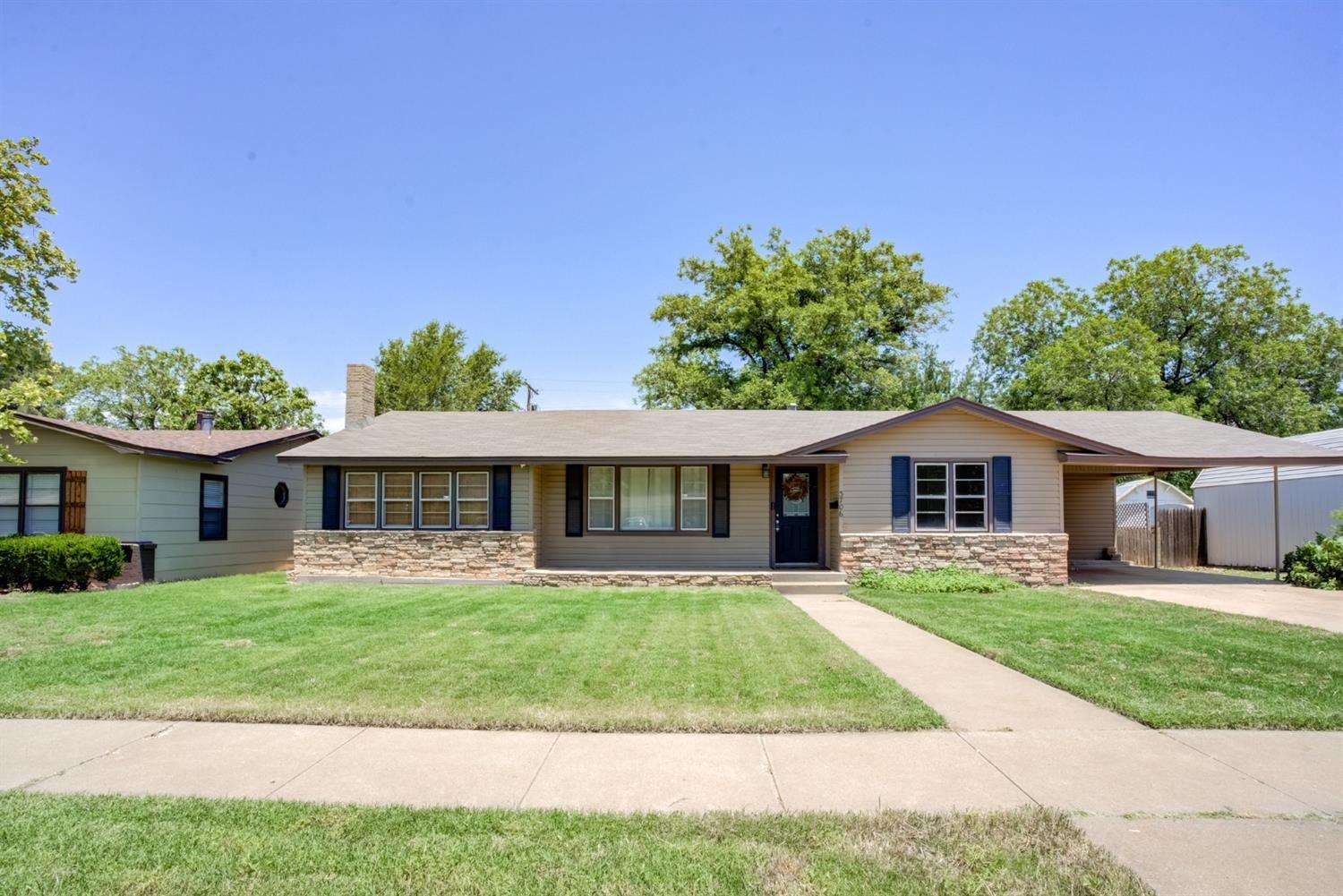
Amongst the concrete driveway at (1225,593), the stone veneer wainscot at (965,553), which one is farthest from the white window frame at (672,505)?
the concrete driveway at (1225,593)

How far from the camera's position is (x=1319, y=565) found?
14586 mm

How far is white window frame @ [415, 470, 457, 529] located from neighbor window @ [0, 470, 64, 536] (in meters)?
6.76

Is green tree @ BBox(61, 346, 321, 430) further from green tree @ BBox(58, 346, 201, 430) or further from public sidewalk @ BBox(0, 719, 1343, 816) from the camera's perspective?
public sidewalk @ BBox(0, 719, 1343, 816)

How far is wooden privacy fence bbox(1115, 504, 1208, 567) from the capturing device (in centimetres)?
2098

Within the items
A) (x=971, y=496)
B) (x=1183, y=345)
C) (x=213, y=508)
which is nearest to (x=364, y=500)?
(x=213, y=508)

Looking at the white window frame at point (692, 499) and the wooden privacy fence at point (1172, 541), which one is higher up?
the white window frame at point (692, 499)

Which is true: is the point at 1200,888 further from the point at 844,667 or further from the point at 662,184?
the point at 662,184

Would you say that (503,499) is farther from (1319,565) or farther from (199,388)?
(199,388)

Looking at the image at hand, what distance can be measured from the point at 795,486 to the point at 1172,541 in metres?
12.5

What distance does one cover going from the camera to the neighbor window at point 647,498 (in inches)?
617

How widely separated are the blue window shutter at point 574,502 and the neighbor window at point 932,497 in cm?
674

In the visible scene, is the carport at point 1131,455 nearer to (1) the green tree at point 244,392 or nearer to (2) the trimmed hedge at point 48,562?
(2) the trimmed hedge at point 48,562

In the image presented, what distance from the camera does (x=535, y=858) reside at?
3.31m

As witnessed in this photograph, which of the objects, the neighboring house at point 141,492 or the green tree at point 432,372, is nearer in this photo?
the neighboring house at point 141,492
